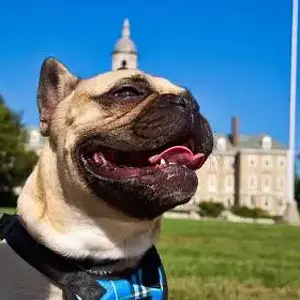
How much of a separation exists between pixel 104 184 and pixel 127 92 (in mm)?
501

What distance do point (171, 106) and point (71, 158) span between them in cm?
56

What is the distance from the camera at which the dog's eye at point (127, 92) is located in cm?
405

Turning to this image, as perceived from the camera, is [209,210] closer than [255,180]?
Yes

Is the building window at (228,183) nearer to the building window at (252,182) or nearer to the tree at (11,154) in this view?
the building window at (252,182)

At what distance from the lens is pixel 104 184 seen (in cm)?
389

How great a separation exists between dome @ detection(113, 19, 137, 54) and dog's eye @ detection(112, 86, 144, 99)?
114693 mm

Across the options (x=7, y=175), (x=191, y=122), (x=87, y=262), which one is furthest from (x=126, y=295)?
(x=7, y=175)

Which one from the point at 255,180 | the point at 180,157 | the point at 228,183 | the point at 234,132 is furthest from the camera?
the point at 234,132

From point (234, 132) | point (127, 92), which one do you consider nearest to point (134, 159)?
point (127, 92)

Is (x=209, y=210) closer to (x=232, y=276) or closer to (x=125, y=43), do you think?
(x=232, y=276)

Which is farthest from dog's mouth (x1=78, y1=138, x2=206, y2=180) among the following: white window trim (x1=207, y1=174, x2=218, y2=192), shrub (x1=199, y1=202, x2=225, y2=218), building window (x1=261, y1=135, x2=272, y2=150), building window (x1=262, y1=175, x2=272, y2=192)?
building window (x1=261, y1=135, x2=272, y2=150)

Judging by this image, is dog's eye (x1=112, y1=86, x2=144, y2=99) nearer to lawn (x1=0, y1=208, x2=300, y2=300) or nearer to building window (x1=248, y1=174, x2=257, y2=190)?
lawn (x1=0, y1=208, x2=300, y2=300)

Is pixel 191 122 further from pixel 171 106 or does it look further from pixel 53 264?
pixel 53 264

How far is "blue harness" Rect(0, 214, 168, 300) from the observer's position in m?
3.93
